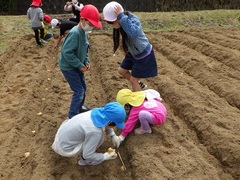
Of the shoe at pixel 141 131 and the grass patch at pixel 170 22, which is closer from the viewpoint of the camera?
the shoe at pixel 141 131

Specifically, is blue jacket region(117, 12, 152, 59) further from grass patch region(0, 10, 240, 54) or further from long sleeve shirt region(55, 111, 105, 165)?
grass patch region(0, 10, 240, 54)

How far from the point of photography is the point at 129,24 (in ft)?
14.9

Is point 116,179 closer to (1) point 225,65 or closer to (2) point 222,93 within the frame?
(2) point 222,93

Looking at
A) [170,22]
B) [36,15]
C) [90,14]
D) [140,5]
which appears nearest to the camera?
[90,14]

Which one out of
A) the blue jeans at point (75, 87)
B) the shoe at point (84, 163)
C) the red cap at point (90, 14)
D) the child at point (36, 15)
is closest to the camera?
the shoe at point (84, 163)

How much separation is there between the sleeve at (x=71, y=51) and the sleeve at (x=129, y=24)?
27.2 inches

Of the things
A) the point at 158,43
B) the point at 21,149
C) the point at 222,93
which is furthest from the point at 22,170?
the point at 158,43

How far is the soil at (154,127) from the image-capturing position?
3.93m

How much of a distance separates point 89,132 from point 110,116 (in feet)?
0.95

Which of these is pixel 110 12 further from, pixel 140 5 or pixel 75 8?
pixel 140 5

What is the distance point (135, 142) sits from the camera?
14.2 ft

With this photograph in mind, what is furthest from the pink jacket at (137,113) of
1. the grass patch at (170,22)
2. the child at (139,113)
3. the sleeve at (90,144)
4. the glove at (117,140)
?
the grass patch at (170,22)

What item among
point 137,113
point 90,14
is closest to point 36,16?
point 90,14

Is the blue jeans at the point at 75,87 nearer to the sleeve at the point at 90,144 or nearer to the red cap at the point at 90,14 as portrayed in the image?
the red cap at the point at 90,14
